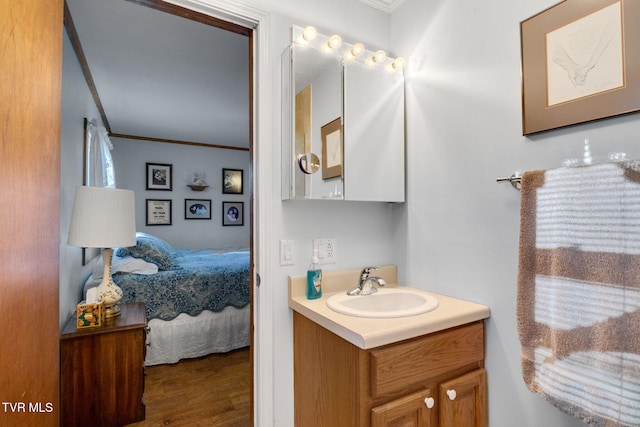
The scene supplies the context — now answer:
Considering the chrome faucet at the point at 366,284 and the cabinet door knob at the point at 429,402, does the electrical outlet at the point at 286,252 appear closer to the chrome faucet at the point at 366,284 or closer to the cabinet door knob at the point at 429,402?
the chrome faucet at the point at 366,284

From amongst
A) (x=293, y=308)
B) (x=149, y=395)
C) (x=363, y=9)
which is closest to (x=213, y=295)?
(x=149, y=395)

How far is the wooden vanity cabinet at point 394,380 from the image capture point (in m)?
1.02

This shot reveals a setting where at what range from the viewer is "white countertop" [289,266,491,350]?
3.33ft

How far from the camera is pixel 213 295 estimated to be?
9.12 feet

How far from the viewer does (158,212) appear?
4.78m

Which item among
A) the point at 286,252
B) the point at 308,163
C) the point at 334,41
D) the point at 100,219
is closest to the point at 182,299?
the point at 100,219

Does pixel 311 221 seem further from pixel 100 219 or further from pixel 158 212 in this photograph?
pixel 158 212

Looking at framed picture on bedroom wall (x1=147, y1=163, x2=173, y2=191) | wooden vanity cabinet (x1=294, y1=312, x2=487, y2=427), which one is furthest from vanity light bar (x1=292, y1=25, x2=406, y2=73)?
framed picture on bedroom wall (x1=147, y1=163, x2=173, y2=191)

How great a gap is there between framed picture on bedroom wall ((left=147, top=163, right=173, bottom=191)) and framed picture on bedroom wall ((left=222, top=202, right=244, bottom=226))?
0.91 metres

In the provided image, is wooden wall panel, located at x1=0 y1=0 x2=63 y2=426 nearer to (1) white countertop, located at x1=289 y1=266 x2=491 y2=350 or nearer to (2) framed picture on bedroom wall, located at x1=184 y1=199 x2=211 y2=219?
(1) white countertop, located at x1=289 y1=266 x2=491 y2=350

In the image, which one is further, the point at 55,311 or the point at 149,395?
the point at 149,395

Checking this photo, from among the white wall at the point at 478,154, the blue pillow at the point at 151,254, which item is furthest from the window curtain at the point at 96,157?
the white wall at the point at 478,154

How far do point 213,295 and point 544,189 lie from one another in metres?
2.55

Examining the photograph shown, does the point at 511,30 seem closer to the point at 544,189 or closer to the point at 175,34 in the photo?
the point at 544,189
